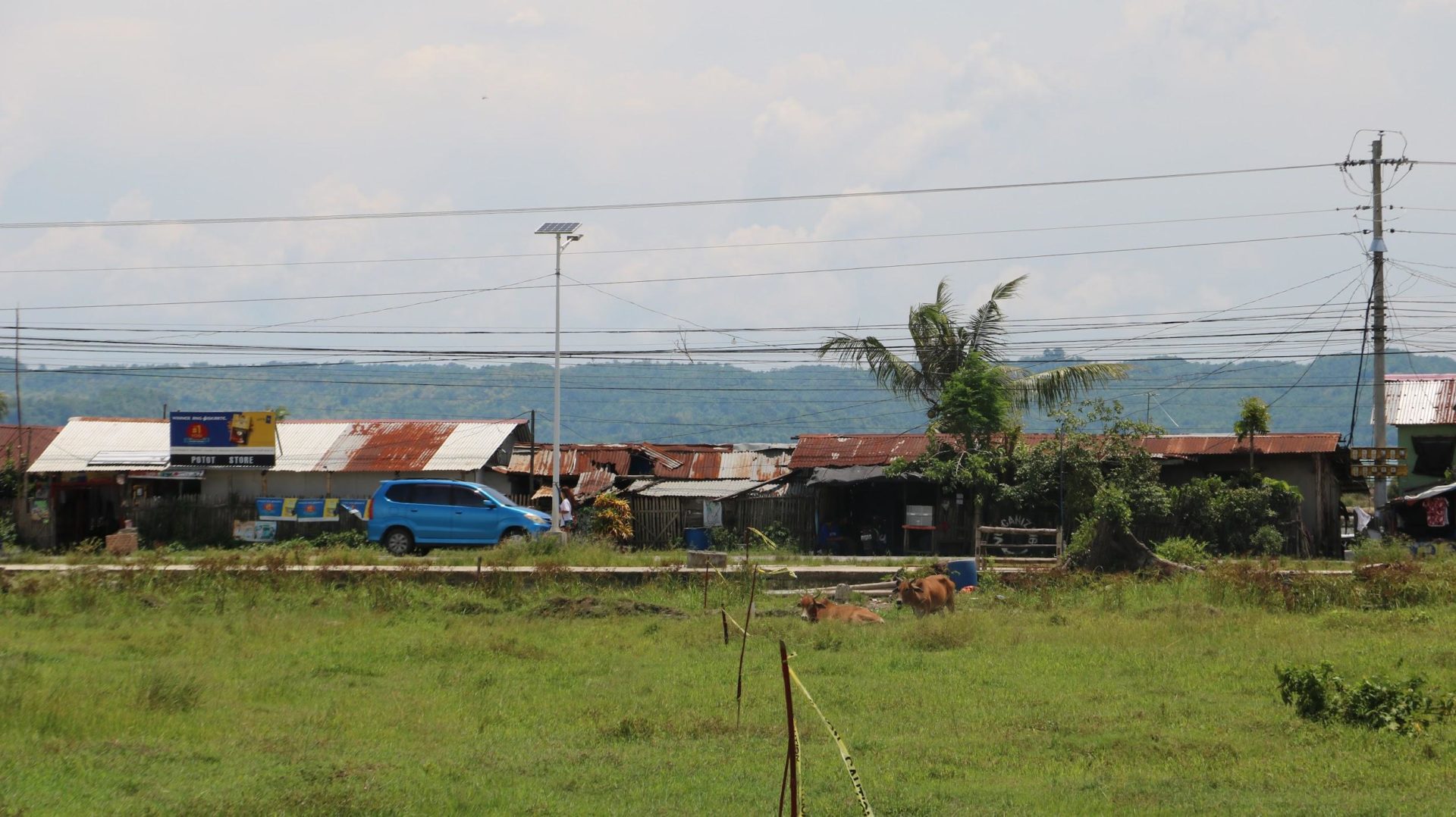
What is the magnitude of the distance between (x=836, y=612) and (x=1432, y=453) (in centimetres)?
2898

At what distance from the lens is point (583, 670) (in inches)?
535

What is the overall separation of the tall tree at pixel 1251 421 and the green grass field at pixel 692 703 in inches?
470

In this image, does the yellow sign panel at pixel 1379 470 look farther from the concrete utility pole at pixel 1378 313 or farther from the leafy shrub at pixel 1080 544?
the leafy shrub at pixel 1080 544

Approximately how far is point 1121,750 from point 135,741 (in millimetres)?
7654

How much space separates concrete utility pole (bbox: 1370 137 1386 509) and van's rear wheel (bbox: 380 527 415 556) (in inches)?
937

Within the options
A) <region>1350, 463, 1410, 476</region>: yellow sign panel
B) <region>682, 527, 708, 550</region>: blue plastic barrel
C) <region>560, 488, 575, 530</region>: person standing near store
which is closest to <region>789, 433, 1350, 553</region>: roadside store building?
<region>1350, 463, 1410, 476</region>: yellow sign panel

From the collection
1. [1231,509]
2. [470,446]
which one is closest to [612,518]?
[470,446]

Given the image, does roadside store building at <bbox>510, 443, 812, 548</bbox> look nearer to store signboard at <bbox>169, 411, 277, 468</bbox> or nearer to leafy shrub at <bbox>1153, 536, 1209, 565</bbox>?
store signboard at <bbox>169, 411, 277, 468</bbox>

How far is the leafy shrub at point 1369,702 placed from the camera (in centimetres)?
982

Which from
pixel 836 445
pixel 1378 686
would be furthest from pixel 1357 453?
pixel 1378 686

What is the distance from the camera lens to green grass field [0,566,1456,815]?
8.23 metres

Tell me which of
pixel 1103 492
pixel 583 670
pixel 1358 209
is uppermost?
pixel 1358 209

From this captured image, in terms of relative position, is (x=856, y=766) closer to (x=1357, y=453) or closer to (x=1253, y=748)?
(x=1253, y=748)

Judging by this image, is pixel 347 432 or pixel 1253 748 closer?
pixel 1253 748
